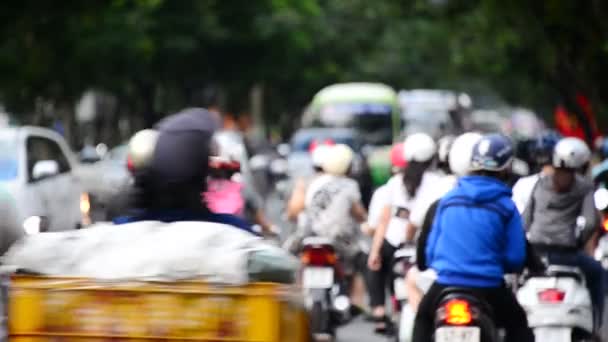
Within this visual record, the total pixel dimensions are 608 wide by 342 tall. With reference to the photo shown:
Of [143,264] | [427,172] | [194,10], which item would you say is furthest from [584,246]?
[194,10]

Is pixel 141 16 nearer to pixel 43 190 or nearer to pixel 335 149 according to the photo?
pixel 43 190

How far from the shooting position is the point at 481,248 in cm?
847

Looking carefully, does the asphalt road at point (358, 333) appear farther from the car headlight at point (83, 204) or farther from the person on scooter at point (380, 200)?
the car headlight at point (83, 204)

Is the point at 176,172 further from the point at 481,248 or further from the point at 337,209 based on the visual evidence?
the point at 337,209

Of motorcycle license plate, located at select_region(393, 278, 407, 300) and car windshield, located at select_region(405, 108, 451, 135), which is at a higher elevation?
car windshield, located at select_region(405, 108, 451, 135)

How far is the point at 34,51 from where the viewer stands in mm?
36500

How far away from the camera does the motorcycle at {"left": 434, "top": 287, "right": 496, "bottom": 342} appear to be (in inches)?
325

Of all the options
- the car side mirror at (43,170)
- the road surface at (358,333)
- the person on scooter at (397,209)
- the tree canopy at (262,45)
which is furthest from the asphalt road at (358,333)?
the tree canopy at (262,45)

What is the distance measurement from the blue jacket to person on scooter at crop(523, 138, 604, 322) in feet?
8.21

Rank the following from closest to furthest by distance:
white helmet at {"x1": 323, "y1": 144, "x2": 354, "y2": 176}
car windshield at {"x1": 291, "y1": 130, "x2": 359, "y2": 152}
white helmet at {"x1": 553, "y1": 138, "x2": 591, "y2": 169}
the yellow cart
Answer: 1. the yellow cart
2. white helmet at {"x1": 553, "y1": 138, "x2": 591, "y2": 169}
3. white helmet at {"x1": 323, "y1": 144, "x2": 354, "y2": 176}
4. car windshield at {"x1": 291, "y1": 130, "x2": 359, "y2": 152}

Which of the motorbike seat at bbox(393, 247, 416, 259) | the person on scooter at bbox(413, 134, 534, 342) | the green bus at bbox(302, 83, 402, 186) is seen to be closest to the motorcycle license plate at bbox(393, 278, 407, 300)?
the motorbike seat at bbox(393, 247, 416, 259)

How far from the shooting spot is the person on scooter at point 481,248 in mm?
8468

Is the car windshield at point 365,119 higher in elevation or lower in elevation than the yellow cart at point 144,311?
higher

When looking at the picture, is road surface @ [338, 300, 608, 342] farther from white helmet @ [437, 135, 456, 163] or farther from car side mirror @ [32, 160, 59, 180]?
car side mirror @ [32, 160, 59, 180]
